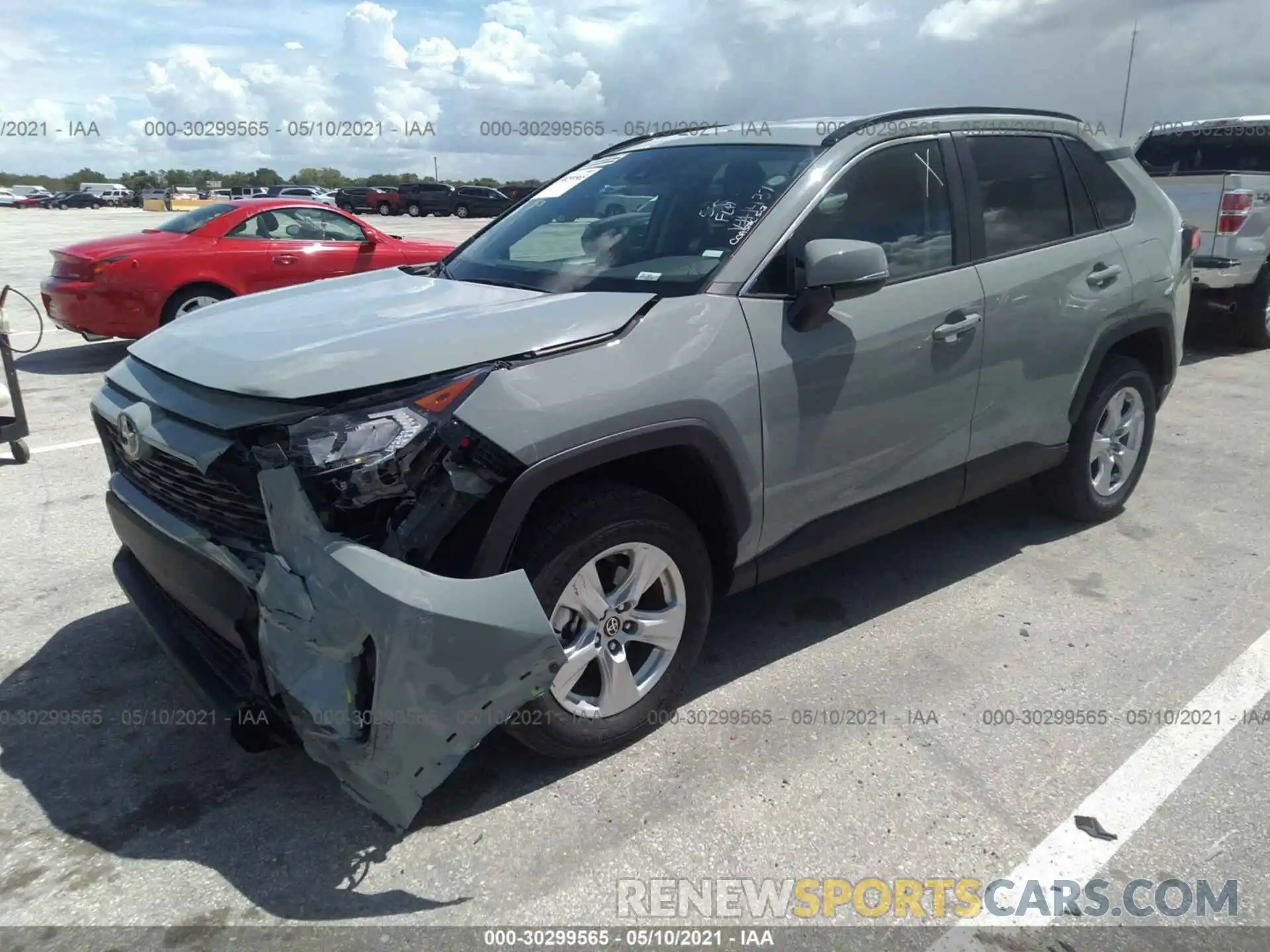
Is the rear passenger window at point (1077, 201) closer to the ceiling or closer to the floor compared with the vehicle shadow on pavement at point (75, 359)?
closer to the ceiling

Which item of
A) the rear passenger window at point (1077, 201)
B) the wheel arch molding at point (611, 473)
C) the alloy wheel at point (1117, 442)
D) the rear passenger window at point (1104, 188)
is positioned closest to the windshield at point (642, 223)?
Answer: the wheel arch molding at point (611, 473)

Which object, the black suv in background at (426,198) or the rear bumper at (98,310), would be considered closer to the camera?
the rear bumper at (98,310)

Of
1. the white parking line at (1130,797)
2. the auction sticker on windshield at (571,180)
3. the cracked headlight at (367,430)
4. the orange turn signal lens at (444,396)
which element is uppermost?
the auction sticker on windshield at (571,180)

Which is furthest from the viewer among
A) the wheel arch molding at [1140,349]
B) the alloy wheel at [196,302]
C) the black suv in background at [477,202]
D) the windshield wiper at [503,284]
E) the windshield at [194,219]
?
the black suv in background at [477,202]

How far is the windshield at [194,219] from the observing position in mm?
9344

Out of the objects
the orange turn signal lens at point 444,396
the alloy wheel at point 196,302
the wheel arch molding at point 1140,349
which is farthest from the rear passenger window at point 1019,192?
the alloy wheel at point 196,302

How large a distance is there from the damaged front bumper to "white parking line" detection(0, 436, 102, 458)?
15.1 feet

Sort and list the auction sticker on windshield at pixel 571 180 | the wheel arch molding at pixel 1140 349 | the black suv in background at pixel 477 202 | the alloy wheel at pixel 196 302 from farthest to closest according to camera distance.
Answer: the black suv in background at pixel 477 202
the alloy wheel at pixel 196 302
the wheel arch molding at pixel 1140 349
the auction sticker on windshield at pixel 571 180

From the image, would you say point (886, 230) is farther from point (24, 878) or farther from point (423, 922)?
point (24, 878)

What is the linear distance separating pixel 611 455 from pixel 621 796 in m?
1.02

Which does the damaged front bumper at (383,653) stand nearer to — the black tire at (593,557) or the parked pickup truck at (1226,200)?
the black tire at (593,557)

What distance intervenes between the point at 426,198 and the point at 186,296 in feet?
133

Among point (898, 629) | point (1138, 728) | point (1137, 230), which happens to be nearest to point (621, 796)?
point (898, 629)

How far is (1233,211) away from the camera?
8391 millimetres
